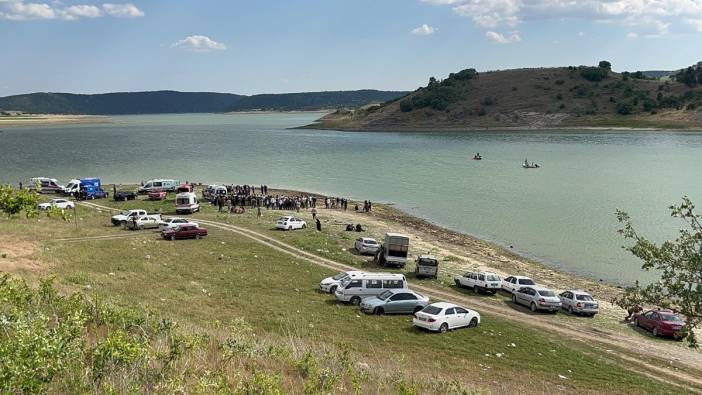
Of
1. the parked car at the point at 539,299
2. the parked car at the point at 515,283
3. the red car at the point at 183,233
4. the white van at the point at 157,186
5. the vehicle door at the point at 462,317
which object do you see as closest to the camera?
the vehicle door at the point at 462,317

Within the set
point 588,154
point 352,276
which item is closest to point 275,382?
point 352,276

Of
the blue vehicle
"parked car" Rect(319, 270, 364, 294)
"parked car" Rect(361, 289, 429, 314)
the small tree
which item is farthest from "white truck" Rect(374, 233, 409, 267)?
the blue vehicle

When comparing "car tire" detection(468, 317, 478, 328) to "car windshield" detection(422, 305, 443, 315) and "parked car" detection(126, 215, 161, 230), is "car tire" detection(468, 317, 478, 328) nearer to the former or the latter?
"car windshield" detection(422, 305, 443, 315)

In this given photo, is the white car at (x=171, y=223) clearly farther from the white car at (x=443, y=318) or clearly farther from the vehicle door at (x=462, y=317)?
the vehicle door at (x=462, y=317)

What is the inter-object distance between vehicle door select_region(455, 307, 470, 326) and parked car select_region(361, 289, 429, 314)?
98.4 inches

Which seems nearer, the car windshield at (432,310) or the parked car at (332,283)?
the car windshield at (432,310)

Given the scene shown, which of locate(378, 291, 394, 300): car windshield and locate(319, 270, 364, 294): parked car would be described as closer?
locate(378, 291, 394, 300): car windshield

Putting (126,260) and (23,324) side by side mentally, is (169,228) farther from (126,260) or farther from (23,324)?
(23,324)

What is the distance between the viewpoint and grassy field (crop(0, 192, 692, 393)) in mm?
13000

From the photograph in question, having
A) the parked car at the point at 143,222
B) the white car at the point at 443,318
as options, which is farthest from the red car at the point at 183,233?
the white car at the point at 443,318

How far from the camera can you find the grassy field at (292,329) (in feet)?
42.7

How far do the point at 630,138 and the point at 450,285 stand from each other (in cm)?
14493

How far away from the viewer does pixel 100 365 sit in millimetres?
8820

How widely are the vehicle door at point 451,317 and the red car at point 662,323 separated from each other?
10836 mm
